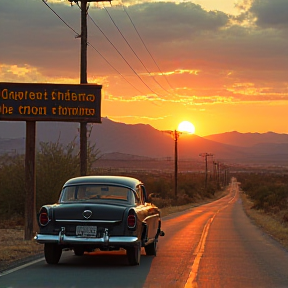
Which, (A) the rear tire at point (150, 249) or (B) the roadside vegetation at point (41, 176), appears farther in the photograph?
(B) the roadside vegetation at point (41, 176)

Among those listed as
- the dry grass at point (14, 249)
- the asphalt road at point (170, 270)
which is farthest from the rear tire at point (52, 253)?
the dry grass at point (14, 249)

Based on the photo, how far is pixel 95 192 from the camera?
45.1 feet

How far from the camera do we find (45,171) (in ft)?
92.9

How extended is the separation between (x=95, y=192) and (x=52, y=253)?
1.78 m

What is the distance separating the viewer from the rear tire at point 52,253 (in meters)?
12.7

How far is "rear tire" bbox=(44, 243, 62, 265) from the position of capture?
12688 millimetres

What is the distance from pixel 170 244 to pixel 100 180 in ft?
17.4

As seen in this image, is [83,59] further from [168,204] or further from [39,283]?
[168,204]

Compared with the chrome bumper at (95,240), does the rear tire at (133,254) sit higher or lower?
lower

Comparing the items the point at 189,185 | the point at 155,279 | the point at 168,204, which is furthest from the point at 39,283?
the point at 189,185

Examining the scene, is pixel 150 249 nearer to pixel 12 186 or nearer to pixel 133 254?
pixel 133 254

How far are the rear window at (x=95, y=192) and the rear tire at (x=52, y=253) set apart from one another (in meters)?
1.18

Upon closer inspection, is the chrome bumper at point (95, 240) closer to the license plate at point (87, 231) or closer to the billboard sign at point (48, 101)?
the license plate at point (87, 231)

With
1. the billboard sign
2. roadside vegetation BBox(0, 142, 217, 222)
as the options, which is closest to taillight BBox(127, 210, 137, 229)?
the billboard sign
